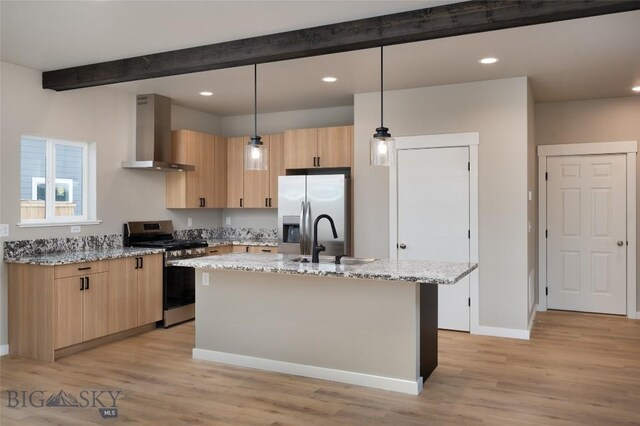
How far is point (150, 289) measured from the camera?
527 cm

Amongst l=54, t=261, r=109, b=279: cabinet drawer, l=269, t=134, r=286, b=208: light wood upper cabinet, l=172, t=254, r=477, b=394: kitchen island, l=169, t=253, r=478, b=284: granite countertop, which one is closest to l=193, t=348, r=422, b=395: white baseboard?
l=172, t=254, r=477, b=394: kitchen island

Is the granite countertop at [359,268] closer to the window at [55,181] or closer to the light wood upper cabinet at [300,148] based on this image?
the window at [55,181]

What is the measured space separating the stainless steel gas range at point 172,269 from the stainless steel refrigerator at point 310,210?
41.7 inches

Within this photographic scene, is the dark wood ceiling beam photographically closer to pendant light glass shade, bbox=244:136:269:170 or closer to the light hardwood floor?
pendant light glass shade, bbox=244:136:269:170

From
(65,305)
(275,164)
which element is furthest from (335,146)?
(65,305)

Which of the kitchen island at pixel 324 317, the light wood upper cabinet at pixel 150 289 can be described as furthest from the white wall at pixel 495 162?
the light wood upper cabinet at pixel 150 289

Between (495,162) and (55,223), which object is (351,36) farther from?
(55,223)

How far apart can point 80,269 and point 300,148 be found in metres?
2.87

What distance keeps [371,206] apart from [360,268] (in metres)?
2.19

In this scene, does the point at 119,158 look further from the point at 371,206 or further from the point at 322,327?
the point at 322,327

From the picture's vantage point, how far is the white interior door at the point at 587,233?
19.8ft

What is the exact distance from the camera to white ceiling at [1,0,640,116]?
10.7 ft

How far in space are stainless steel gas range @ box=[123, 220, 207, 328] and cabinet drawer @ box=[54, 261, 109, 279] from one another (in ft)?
2.68

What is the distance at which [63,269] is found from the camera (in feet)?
14.0
